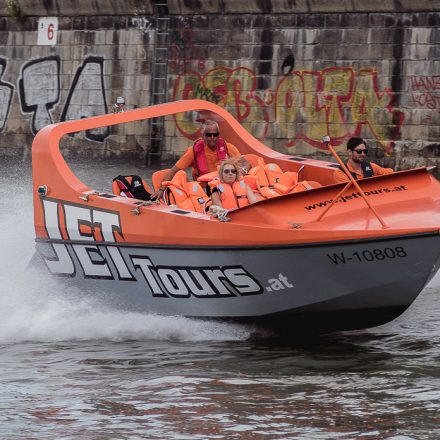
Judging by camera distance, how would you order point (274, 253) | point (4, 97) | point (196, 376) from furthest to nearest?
point (4, 97) < point (274, 253) < point (196, 376)

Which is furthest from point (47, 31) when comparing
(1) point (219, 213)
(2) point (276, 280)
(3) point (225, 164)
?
(2) point (276, 280)

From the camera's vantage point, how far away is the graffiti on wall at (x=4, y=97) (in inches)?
962

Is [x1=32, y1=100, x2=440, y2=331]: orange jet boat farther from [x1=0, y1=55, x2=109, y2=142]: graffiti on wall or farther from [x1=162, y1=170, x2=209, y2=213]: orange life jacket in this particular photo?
[x1=0, y1=55, x2=109, y2=142]: graffiti on wall

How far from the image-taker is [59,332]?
1076 centimetres

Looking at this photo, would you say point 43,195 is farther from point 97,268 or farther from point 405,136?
point 405,136

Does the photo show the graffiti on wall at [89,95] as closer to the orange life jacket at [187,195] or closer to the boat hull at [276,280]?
the orange life jacket at [187,195]

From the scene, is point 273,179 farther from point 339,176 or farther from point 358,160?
point 358,160

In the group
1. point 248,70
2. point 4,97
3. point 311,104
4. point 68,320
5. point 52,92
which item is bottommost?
point 68,320

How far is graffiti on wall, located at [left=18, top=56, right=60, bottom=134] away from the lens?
24000 mm

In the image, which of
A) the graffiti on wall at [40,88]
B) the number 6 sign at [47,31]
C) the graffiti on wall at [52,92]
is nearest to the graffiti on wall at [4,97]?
the graffiti on wall at [52,92]

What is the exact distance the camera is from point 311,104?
2108cm

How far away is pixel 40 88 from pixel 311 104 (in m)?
5.80

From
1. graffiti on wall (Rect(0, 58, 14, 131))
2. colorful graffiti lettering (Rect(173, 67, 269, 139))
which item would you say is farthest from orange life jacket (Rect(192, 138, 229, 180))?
graffiti on wall (Rect(0, 58, 14, 131))

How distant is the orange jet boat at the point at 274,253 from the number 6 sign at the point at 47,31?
1348 centimetres
